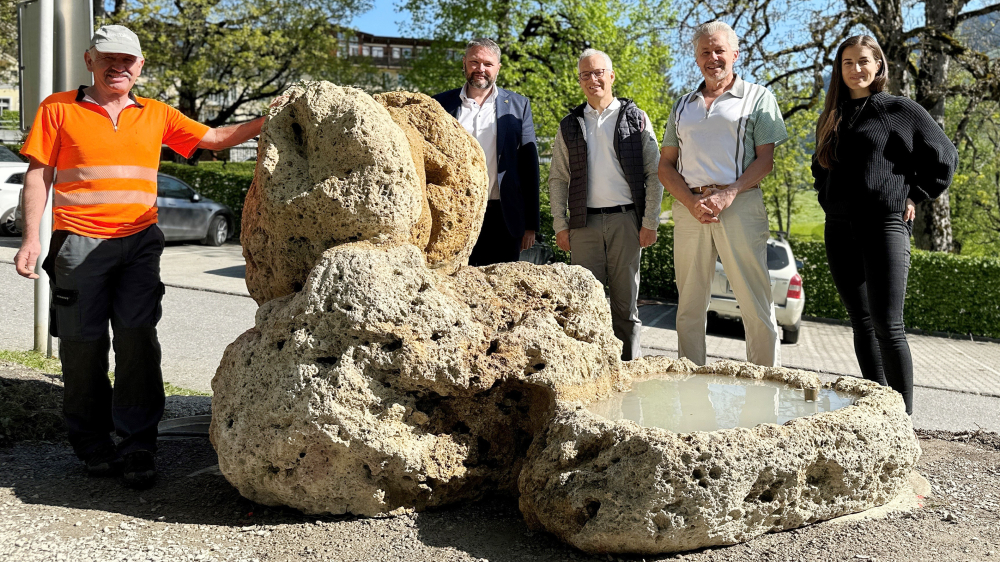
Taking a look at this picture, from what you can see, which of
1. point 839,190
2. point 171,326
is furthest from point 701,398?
point 171,326

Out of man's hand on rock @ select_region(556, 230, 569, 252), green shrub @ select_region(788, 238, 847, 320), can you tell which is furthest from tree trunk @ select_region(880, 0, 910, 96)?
man's hand on rock @ select_region(556, 230, 569, 252)

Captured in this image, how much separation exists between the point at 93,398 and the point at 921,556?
13.3ft

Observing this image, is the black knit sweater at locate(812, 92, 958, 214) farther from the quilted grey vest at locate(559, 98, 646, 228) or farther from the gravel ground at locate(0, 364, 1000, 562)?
the gravel ground at locate(0, 364, 1000, 562)

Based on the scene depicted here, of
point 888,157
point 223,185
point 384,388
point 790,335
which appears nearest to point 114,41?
point 384,388

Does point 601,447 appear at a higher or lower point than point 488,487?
higher

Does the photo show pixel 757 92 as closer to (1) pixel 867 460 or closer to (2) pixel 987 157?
(1) pixel 867 460

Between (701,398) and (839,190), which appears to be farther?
(839,190)

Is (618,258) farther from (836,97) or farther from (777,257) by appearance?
(777,257)

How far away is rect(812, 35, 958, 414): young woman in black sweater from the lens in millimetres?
4621

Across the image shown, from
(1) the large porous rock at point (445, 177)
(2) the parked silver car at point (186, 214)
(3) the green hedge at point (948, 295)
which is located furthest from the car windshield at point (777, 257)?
(2) the parked silver car at point (186, 214)

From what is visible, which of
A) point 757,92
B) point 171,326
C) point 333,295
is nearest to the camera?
point 333,295

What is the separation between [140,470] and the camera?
160 inches

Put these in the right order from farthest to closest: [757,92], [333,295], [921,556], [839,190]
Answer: [757,92] < [839,190] < [333,295] < [921,556]

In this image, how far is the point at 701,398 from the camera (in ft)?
14.0
